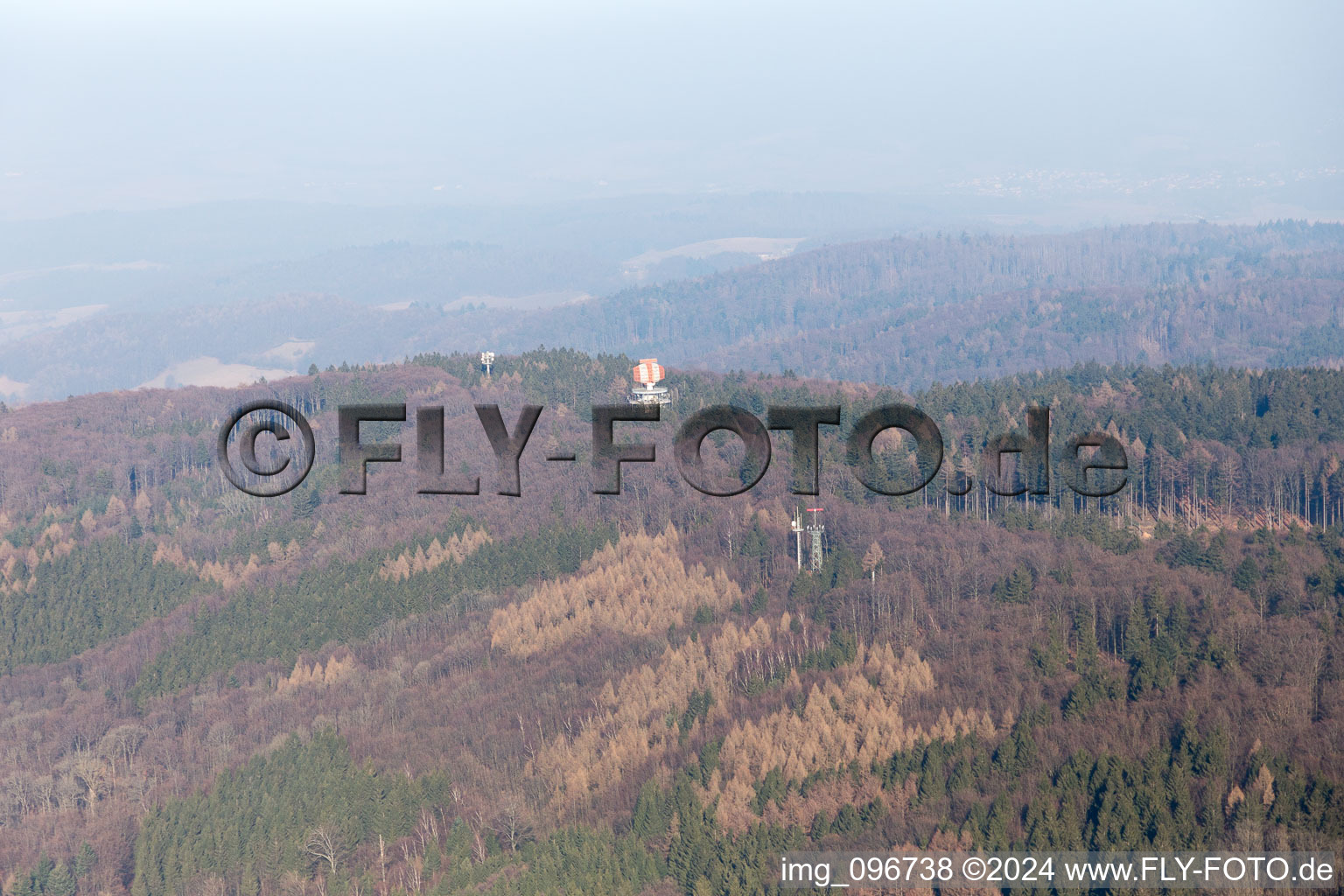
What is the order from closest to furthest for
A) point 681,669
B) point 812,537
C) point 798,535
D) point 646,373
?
1. point 681,669
2. point 812,537
3. point 798,535
4. point 646,373

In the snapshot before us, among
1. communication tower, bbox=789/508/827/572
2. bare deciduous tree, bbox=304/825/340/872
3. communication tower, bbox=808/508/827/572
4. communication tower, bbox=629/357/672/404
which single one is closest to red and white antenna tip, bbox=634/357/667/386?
communication tower, bbox=629/357/672/404

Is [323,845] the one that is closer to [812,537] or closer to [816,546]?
[816,546]

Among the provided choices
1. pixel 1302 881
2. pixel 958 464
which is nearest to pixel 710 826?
pixel 1302 881

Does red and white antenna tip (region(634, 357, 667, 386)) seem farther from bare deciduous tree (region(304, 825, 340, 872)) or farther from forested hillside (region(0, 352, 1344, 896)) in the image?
bare deciduous tree (region(304, 825, 340, 872))

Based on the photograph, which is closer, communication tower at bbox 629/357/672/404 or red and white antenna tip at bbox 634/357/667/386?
red and white antenna tip at bbox 634/357/667/386

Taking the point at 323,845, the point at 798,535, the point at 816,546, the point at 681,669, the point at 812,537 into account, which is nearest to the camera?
the point at 323,845

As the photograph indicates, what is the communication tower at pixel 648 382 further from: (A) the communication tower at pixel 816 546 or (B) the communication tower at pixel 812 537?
(A) the communication tower at pixel 816 546

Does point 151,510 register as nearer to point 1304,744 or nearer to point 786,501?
point 786,501

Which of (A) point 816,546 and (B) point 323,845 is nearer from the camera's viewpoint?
(B) point 323,845

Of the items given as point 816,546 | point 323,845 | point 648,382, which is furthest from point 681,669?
point 648,382
